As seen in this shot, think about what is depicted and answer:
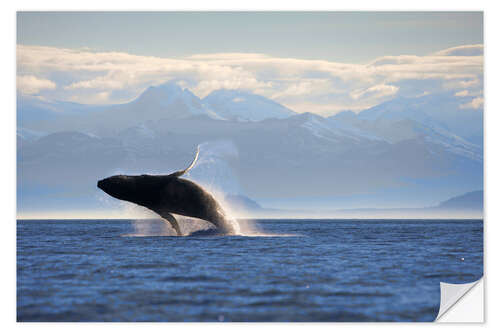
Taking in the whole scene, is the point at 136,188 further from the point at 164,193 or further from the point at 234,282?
the point at 234,282

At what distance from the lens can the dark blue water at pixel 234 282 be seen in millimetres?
14352

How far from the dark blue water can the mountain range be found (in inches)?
145

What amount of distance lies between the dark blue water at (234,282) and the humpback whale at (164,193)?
1.54m

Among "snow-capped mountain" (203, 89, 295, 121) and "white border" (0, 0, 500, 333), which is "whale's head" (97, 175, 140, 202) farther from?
"snow-capped mountain" (203, 89, 295, 121)

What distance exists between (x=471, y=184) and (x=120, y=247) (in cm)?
1445

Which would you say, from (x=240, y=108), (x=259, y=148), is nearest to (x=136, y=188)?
(x=240, y=108)

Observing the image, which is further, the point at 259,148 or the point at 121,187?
the point at 259,148

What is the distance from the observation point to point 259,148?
4304 inches

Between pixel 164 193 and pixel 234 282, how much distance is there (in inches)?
352

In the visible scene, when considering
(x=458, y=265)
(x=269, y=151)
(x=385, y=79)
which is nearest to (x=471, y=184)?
(x=385, y=79)

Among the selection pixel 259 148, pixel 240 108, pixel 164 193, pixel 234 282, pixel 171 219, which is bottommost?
pixel 234 282

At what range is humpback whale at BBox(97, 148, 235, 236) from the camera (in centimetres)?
2516
